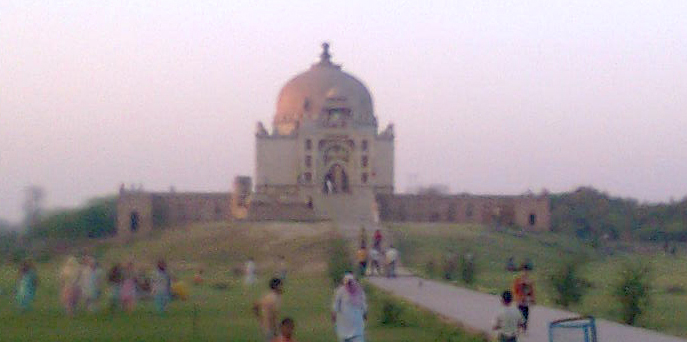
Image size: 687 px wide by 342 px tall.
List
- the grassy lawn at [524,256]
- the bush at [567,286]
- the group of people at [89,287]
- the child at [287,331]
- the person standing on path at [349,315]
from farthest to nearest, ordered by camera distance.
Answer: the grassy lawn at [524,256] < the bush at [567,286] < the group of people at [89,287] < the person standing on path at [349,315] < the child at [287,331]

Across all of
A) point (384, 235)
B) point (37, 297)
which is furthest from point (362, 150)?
point (37, 297)

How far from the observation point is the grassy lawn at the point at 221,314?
1577 cm

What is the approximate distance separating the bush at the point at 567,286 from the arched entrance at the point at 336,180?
34.4m

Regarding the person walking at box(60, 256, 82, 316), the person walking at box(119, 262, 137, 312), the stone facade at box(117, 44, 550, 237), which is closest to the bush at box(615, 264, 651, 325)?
the person walking at box(119, 262, 137, 312)

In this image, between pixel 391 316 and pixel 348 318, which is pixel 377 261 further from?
pixel 348 318

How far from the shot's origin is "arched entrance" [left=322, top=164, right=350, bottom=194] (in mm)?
57312

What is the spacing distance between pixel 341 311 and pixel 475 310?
747 cm

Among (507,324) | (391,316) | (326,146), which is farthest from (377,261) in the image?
(326,146)

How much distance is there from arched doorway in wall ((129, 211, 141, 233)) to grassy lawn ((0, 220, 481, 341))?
1091 cm

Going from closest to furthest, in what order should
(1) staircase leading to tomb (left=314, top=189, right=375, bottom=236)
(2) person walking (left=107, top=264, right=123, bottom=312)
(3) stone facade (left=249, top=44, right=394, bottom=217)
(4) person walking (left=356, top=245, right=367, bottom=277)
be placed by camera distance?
(2) person walking (left=107, top=264, right=123, bottom=312) → (4) person walking (left=356, top=245, right=367, bottom=277) → (1) staircase leading to tomb (left=314, top=189, right=375, bottom=236) → (3) stone facade (left=249, top=44, right=394, bottom=217)

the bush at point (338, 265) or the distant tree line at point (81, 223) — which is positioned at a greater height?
the distant tree line at point (81, 223)

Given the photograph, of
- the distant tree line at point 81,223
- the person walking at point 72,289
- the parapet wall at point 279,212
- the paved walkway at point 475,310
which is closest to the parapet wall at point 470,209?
the parapet wall at point 279,212

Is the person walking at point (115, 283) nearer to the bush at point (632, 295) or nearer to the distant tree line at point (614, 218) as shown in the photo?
the bush at point (632, 295)

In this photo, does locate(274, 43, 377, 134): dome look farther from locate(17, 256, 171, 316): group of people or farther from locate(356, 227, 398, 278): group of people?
locate(17, 256, 171, 316): group of people
